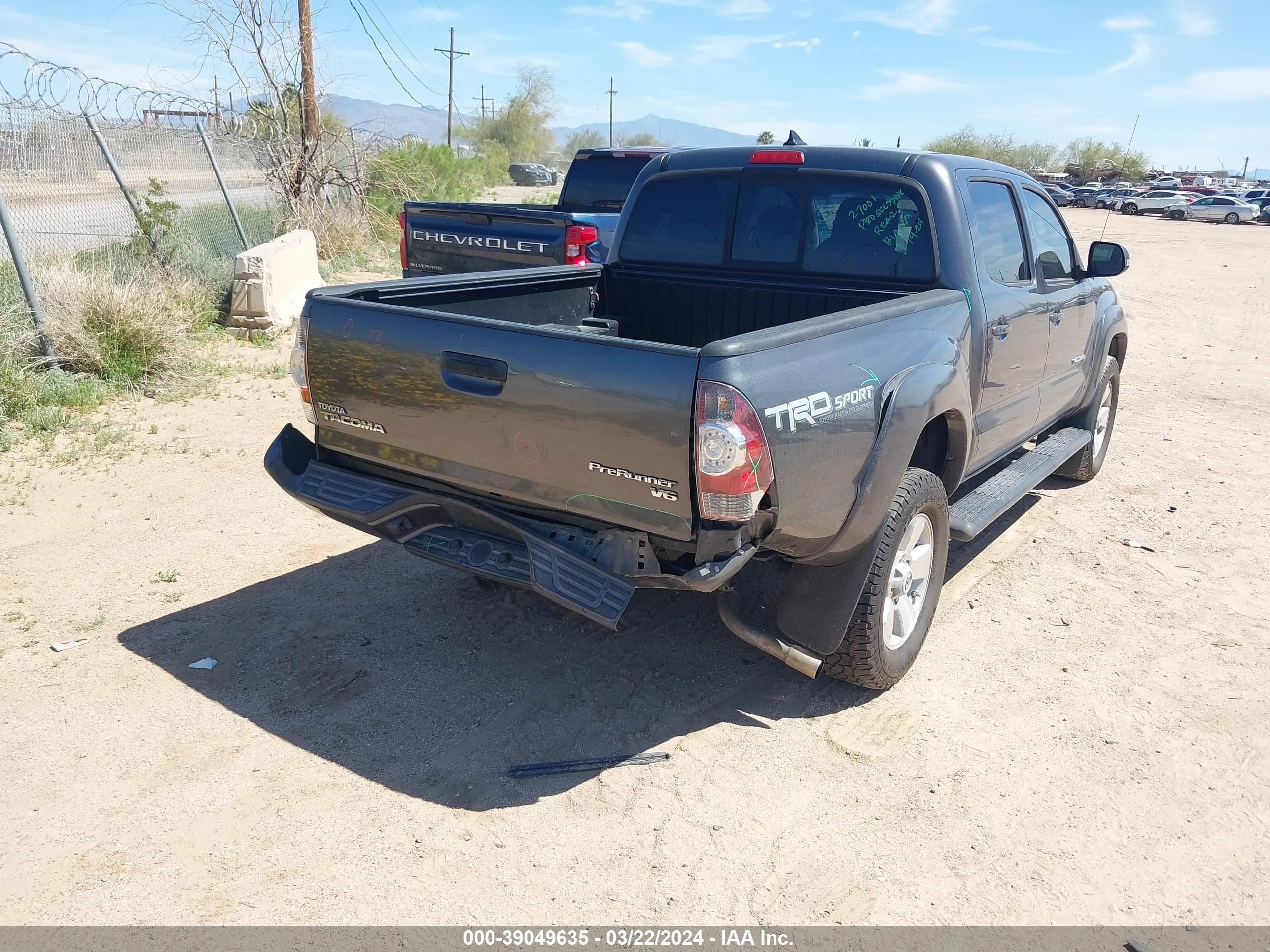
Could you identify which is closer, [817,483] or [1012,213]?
[817,483]

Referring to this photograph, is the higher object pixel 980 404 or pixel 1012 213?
pixel 1012 213

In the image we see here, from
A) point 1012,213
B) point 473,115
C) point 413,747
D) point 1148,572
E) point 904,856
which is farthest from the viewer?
point 473,115

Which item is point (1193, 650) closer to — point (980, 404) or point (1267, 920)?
point (980, 404)

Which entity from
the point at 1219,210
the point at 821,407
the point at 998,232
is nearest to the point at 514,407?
the point at 821,407

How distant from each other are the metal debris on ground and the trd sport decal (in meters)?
1.34

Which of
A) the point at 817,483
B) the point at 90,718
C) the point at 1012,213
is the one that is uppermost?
the point at 1012,213

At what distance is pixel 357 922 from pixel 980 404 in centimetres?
337

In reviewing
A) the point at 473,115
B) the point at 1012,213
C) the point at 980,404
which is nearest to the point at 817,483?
the point at 980,404

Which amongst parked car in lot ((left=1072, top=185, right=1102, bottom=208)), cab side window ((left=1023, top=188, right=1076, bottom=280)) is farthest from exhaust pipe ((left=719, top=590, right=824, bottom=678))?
parked car in lot ((left=1072, top=185, right=1102, bottom=208))

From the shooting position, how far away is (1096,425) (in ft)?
21.4

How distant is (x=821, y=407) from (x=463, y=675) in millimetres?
1924

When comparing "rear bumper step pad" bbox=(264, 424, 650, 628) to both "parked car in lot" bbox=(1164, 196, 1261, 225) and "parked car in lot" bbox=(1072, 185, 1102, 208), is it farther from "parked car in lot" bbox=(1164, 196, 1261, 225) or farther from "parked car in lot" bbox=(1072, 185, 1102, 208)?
"parked car in lot" bbox=(1072, 185, 1102, 208)

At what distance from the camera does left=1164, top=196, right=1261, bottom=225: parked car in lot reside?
148 feet

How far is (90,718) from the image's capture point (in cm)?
363
